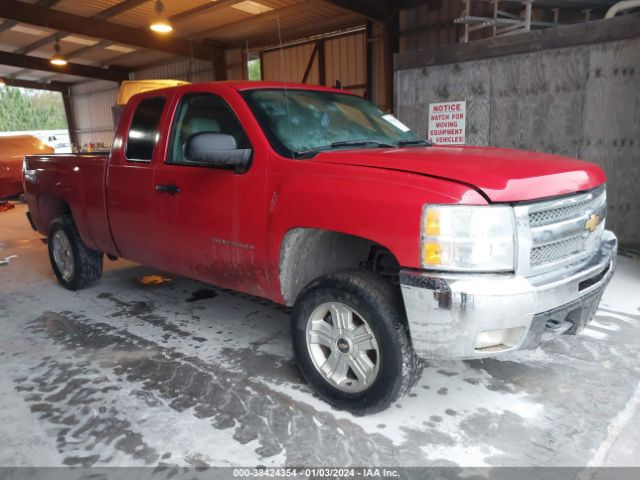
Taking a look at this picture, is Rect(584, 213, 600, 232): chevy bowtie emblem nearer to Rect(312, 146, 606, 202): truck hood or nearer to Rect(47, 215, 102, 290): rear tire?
Rect(312, 146, 606, 202): truck hood

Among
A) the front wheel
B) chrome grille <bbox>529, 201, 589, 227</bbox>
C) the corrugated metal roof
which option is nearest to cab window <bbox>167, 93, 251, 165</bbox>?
the front wheel

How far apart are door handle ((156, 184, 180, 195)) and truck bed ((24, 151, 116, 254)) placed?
3.01 ft

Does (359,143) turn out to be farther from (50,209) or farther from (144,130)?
(50,209)

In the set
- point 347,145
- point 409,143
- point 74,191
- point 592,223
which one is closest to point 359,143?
point 347,145

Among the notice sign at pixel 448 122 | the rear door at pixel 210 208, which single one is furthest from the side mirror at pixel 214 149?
the notice sign at pixel 448 122

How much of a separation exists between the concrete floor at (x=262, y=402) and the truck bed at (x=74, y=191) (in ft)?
2.79

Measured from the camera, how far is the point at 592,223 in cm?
261

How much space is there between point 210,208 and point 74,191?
7.01 feet

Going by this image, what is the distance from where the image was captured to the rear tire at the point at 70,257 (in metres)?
4.89

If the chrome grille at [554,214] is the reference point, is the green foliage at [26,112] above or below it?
above

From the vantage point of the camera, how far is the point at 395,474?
2195 mm

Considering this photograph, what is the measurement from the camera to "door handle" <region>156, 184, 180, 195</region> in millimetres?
3419

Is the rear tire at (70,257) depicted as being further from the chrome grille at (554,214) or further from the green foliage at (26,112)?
the green foliage at (26,112)

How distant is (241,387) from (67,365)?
1309 millimetres
